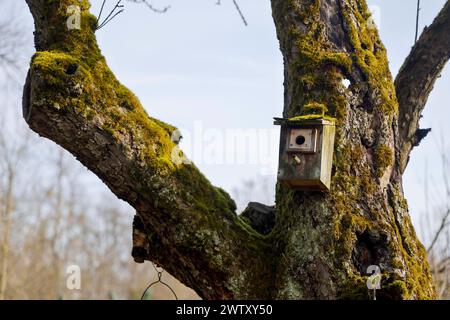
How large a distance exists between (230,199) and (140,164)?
27.6 inches

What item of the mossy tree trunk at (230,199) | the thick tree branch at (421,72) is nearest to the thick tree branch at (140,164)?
the mossy tree trunk at (230,199)

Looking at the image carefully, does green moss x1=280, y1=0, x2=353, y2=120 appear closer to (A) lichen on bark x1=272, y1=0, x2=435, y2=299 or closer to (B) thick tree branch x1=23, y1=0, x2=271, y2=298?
(A) lichen on bark x1=272, y1=0, x2=435, y2=299

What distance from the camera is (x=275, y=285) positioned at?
435 cm

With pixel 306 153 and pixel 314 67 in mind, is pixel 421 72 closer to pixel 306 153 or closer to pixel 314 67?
pixel 314 67

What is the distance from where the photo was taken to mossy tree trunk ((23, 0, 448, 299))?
419cm

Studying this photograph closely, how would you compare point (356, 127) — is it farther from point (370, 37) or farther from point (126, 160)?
point (126, 160)

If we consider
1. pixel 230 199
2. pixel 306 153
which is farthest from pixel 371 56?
pixel 230 199

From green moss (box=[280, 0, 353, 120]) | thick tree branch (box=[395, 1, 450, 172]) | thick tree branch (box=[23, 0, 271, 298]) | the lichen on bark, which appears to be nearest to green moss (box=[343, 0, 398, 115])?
the lichen on bark

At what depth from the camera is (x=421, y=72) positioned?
5.18 metres

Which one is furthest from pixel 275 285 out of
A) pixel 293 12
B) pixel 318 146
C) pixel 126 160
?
pixel 293 12

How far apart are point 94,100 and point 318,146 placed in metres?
1.30

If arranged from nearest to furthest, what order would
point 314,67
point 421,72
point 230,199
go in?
point 230,199
point 314,67
point 421,72

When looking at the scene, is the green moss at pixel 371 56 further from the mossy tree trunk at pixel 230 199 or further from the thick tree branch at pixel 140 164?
the thick tree branch at pixel 140 164

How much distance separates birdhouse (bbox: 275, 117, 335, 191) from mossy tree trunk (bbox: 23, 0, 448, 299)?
3.5 inches
